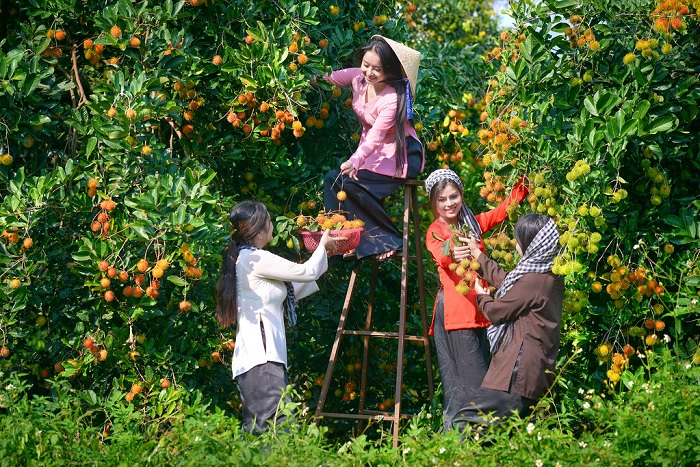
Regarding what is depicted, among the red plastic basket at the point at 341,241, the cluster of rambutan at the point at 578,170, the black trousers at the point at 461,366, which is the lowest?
the black trousers at the point at 461,366

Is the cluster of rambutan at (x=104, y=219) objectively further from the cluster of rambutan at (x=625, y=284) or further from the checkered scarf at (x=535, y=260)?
the cluster of rambutan at (x=625, y=284)

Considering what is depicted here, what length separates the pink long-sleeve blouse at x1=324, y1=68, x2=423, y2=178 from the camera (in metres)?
4.30

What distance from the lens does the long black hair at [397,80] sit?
4.39 m

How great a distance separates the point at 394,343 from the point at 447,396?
111 centimetres

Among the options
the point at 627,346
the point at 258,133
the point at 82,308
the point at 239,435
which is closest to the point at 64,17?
the point at 258,133

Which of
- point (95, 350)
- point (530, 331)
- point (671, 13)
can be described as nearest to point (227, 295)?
point (95, 350)

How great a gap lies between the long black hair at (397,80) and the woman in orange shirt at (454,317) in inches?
7.7

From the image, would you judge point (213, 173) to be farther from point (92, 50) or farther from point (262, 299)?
point (92, 50)

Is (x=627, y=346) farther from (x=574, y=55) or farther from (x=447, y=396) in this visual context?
(x=574, y=55)

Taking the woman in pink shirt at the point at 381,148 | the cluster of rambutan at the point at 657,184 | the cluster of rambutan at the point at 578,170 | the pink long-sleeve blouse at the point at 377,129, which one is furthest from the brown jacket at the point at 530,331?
the pink long-sleeve blouse at the point at 377,129

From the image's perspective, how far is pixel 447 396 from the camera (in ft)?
14.1

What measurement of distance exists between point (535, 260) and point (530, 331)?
0.28m

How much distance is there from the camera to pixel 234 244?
4.12m

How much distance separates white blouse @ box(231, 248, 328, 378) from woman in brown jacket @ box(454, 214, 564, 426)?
745mm
